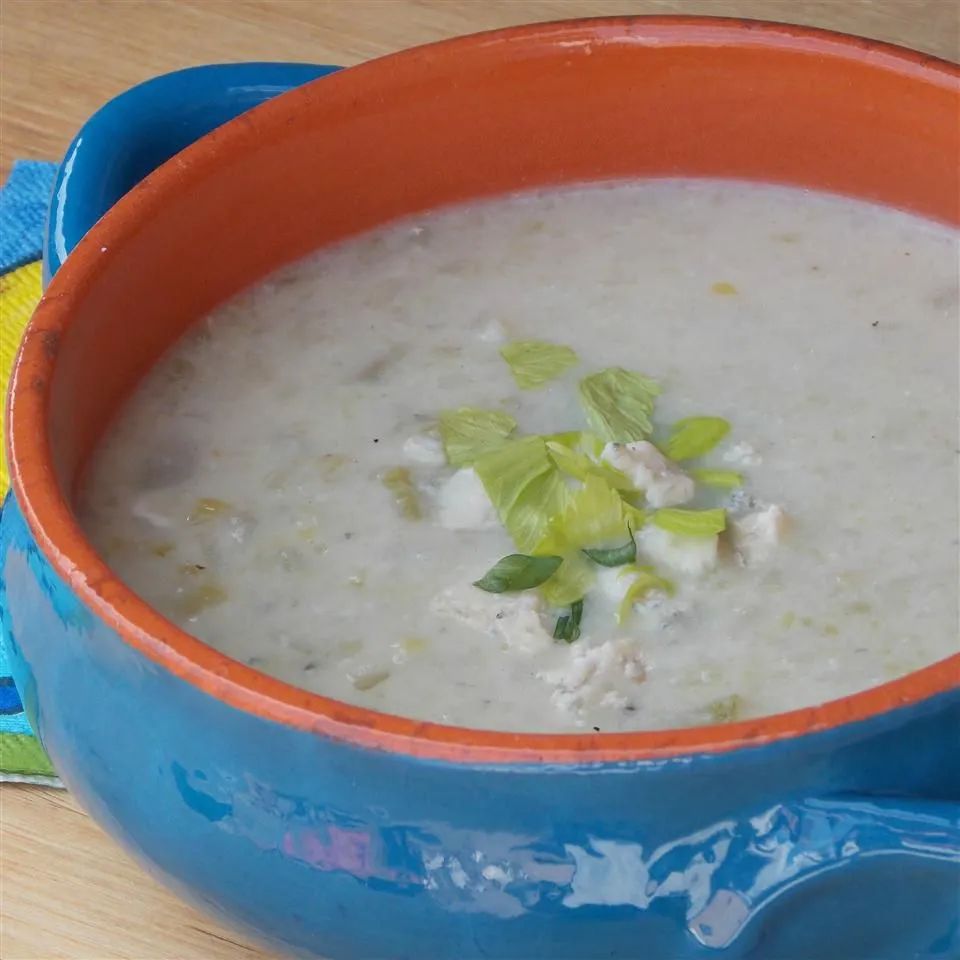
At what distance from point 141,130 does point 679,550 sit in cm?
46

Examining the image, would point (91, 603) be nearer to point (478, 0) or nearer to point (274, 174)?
point (274, 174)

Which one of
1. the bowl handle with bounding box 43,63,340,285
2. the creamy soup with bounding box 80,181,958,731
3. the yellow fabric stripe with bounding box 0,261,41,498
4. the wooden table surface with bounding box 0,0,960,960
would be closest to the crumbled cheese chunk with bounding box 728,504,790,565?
the creamy soup with bounding box 80,181,958,731

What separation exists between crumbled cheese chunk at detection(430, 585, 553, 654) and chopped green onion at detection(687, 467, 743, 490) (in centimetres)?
14

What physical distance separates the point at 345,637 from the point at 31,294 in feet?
1.98

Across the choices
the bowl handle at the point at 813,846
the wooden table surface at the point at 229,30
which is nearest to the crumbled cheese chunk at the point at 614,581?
the bowl handle at the point at 813,846

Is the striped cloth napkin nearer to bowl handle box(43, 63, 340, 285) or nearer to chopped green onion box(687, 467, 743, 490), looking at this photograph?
bowl handle box(43, 63, 340, 285)

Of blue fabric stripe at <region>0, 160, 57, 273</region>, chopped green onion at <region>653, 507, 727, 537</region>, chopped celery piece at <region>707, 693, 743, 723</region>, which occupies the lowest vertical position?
blue fabric stripe at <region>0, 160, 57, 273</region>

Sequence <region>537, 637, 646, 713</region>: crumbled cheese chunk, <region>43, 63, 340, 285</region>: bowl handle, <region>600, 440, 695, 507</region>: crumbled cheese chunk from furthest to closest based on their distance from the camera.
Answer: <region>43, 63, 340, 285</region>: bowl handle, <region>600, 440, 695, 507</region>: crumbled cheese chunk, <region>537, 637, 646, 713</region>: crumbled cheese chunk

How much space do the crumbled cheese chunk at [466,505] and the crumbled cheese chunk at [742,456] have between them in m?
0.15

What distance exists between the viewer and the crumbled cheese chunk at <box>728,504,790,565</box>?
974 millimetres

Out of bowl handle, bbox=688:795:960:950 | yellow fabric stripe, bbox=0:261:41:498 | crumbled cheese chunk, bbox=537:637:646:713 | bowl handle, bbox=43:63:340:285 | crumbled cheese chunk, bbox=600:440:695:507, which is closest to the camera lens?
bowl handle, bbox=688:795:960:950

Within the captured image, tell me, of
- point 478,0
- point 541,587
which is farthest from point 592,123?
point 478,0

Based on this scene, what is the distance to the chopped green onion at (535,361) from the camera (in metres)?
1.12

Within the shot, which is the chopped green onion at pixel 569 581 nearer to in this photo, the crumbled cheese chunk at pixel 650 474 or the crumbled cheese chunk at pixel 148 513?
the crumbled cheese chunk at pixel 650 474
